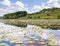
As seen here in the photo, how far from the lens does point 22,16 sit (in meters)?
3.67

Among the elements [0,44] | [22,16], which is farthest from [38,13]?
[0,44]

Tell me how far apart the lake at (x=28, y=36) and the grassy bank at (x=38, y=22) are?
80mm

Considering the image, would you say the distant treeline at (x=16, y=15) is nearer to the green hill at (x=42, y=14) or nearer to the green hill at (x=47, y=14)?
the green hill at (x=42, y=14)

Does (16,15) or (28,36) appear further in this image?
(16,15)

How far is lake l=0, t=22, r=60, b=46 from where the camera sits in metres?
3.37

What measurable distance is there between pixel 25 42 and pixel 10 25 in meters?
0.59

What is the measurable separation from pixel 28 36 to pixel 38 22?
1.27 ft

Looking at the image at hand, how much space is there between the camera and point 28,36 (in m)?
3.49

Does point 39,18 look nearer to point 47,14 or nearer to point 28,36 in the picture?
point 47,14

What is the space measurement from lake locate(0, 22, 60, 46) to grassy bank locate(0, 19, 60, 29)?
8cm

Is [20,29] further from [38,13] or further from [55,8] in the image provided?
[55,8]

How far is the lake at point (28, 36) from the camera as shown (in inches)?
133

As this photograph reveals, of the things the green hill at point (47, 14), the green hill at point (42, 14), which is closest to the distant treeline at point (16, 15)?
the green hill at point (42, 14)

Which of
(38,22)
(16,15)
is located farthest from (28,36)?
(16,15)
